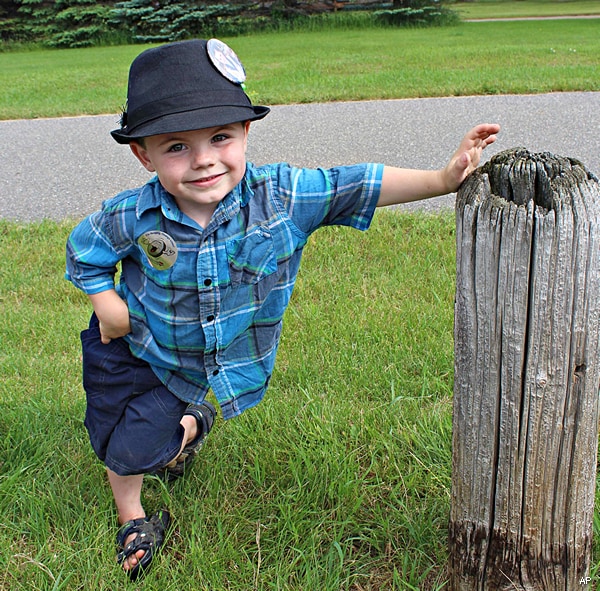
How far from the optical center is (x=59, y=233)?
4.36 meters

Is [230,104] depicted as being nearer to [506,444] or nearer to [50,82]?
[506,444]

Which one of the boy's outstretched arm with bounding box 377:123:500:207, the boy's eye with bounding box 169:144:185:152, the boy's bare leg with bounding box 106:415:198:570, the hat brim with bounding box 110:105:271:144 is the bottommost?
the boy's bare leg with bounding box 106:415:198:570

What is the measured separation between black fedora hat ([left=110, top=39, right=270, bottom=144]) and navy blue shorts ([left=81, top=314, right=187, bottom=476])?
0.60 m

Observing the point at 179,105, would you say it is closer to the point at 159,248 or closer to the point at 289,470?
the point at 159,248

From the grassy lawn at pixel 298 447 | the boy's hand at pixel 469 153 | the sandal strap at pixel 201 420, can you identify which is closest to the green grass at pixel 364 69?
the grassy lawn at pixel 298 447

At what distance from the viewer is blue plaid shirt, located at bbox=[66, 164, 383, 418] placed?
182cm

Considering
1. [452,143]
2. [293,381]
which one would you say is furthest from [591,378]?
[452,143]

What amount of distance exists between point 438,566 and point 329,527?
31cm

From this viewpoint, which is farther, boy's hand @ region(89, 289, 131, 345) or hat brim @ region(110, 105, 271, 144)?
boy's hand @ region(89, 289, 131, 345)

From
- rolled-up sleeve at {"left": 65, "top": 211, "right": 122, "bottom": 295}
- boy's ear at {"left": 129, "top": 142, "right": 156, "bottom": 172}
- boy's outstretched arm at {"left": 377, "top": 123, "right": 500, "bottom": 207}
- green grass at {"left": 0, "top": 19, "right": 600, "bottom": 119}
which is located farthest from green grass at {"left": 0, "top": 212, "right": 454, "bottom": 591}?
green grass at {"left": 0, "top": 19, "right": 600, "bottom": 119}

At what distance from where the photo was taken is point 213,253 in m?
1.83

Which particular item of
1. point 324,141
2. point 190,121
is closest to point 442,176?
point 190,121

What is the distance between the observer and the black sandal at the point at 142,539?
77.7 inches

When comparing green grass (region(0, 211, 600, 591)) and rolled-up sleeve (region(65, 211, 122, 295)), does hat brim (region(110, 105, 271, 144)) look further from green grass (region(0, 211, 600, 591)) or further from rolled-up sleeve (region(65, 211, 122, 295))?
green grass (region(0, 211, 600, 591))
